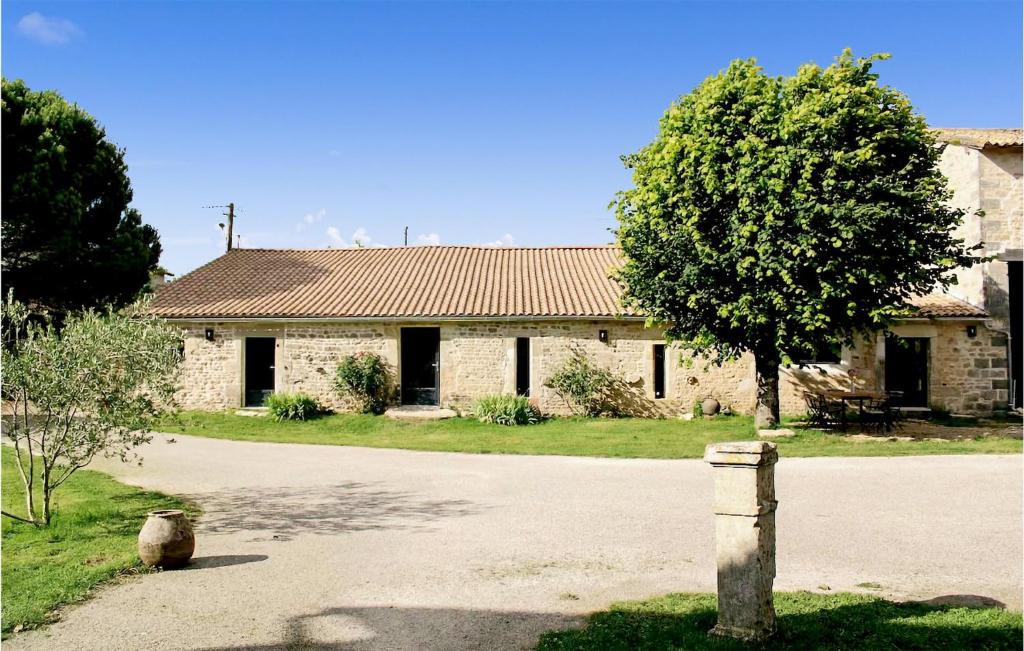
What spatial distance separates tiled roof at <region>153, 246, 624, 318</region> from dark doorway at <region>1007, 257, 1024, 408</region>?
10.3m

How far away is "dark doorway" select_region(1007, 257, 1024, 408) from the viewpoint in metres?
19.3

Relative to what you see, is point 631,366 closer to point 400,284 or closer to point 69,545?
point 400,284

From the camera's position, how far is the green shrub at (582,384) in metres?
18.8

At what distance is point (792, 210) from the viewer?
14.4 metres

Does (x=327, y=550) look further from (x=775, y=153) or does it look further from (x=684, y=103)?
(x=684, y=103)

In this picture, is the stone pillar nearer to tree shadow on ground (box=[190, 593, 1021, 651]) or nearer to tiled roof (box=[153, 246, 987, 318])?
tree shadow on ground (box=[190, 593, 1021, 651])

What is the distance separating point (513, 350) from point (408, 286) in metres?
4.27

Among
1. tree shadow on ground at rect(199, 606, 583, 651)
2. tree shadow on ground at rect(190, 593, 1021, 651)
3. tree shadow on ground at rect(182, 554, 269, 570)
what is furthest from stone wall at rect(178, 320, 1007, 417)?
tree shadow on ground at rect(199, 606, 583, 651)

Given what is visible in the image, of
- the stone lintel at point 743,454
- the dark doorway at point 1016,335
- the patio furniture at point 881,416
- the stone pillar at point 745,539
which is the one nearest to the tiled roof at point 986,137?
the dark doorway at point 1016,335

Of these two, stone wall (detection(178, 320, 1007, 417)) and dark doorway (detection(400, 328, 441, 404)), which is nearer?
stone wall (detection(178, 320, 1007, 417))

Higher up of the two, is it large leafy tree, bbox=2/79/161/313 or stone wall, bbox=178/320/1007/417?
large leafy tree, bbox=2/79/161/313

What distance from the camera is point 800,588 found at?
6426 mm

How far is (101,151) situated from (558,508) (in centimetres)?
1688

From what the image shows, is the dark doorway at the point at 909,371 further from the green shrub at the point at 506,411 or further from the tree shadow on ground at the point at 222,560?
the tree shadow on ground at the point at 222,560
